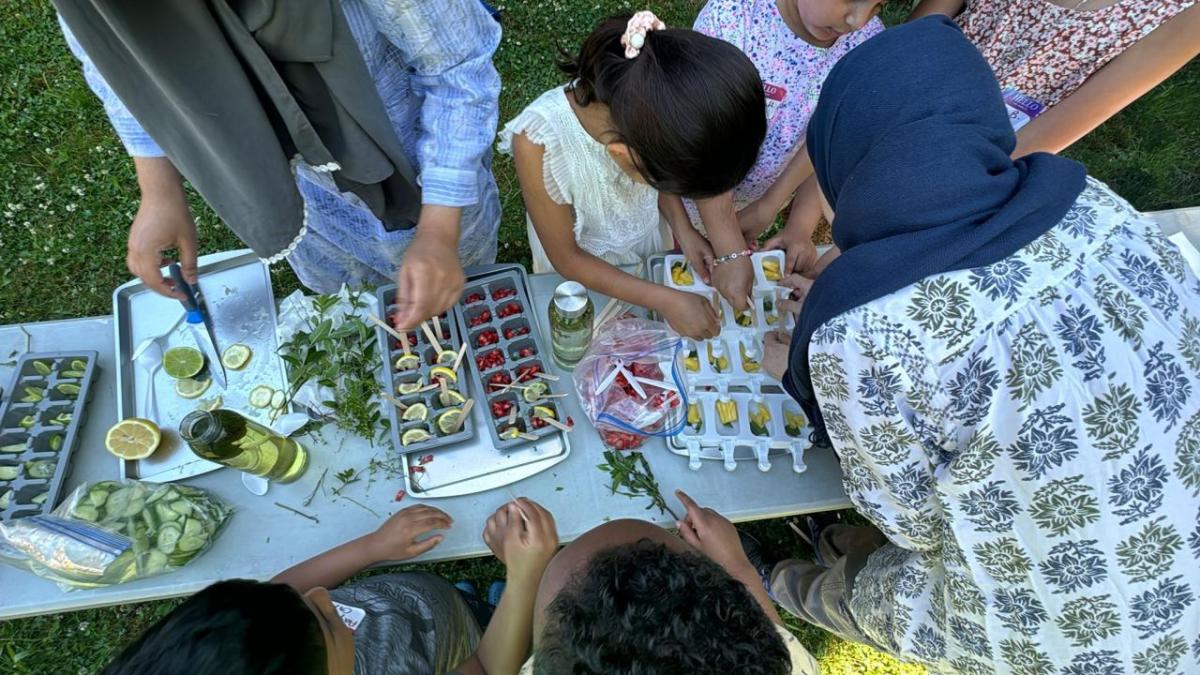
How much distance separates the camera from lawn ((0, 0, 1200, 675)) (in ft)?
7.41

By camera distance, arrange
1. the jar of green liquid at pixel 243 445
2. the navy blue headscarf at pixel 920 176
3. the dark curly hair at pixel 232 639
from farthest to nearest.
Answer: the jar of green liquid at pixel 243 445
the navy blue headscarf at pixel 920 176
the dark curly hair at pixel 232 639

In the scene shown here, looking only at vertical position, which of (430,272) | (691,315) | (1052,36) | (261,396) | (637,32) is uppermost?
(637,32)

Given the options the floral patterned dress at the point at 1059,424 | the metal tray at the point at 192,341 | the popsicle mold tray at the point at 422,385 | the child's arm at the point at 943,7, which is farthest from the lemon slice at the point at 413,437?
the child's arm at the point at 943,7

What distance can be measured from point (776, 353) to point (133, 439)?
1.51 metres

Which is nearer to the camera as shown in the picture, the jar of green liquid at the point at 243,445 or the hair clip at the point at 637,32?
the jar of green liquid at the point at 243,445

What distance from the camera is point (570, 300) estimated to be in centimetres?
146

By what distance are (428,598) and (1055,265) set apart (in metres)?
1.56

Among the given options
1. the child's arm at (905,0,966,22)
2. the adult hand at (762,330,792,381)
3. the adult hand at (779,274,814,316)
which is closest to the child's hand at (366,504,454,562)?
the adult hand at (762,330,792,381)

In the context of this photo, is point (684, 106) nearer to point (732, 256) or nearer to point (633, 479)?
point (732, 256)

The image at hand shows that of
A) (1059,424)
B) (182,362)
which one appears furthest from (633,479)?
(182,362)

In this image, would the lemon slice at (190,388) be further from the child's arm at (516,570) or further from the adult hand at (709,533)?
the adult hand at (709,533)

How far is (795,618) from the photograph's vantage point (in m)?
2.39

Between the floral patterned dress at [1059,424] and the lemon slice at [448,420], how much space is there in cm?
81

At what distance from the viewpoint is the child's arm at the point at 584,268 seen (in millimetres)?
1601
